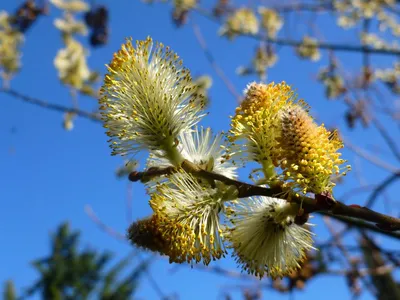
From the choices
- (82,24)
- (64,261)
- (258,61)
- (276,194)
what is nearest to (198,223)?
(276,194)

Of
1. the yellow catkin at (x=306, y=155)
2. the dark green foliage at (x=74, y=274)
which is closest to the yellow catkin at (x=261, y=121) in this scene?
the yellow catkin at (x=306, y=155)

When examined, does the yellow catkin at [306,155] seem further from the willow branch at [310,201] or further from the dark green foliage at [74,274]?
the dark green foliage at [74,274]

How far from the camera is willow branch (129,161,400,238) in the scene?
0.90m

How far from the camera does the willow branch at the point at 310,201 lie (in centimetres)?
90

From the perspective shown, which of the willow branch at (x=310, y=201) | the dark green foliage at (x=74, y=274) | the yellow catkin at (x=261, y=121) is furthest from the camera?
the dark green foliage at (x=74, y=274)

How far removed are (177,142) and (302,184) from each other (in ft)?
1.17

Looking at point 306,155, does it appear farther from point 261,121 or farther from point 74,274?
point 74,274

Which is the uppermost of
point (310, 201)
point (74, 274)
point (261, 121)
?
point (74, 274)

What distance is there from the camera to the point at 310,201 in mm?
978

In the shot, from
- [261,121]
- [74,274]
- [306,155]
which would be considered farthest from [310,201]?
[74,274]

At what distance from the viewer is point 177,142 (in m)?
1.15

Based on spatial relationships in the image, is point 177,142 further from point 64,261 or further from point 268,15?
point 64,261

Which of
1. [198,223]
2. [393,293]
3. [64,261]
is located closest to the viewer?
[198,223]

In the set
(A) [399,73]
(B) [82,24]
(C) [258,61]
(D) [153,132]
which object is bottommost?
(D) [153,132]
